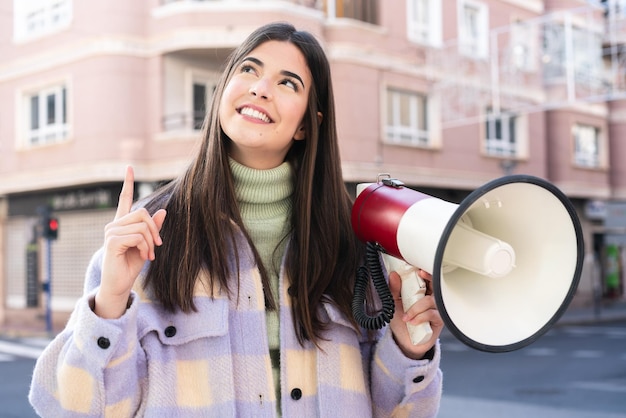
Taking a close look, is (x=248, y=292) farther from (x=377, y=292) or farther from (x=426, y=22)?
(x=426, y=22)

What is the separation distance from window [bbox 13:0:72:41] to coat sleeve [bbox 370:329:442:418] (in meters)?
16.1

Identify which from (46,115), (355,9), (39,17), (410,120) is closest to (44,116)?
(46,115)

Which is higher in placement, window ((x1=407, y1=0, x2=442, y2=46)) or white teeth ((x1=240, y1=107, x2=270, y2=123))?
window ((x1=407, y1=0, x2=442, y2=46))

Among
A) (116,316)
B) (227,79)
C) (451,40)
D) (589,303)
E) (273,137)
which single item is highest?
(451,40)

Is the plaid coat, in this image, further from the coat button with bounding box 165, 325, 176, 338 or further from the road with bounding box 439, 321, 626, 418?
the road with bounding box 439, 321, 626, 418

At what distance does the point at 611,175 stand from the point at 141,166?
15981 mm

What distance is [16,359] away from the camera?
12031mm

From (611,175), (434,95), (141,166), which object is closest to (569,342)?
(434,95)

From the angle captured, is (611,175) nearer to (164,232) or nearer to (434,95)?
(434,95)

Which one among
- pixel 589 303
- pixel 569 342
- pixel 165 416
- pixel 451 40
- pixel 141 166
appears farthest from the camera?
pixel 589 303

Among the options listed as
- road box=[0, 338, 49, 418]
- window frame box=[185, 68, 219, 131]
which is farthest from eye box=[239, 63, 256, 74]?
window frame box=[185, 68, 219, 131]

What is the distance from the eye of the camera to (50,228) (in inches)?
622

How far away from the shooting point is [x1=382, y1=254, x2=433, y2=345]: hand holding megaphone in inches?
66.9

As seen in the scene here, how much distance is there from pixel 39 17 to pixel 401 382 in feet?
56.2
